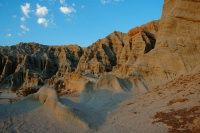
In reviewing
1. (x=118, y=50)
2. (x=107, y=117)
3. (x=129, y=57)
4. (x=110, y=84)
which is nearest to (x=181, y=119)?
(x=107, y=117)

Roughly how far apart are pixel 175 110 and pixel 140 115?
199 cm

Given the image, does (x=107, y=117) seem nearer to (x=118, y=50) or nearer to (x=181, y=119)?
(x=181, y=119)

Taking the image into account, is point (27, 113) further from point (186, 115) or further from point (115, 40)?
point (115, 40)

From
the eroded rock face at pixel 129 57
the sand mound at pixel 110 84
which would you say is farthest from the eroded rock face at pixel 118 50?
the sand mound at pixel 110 84

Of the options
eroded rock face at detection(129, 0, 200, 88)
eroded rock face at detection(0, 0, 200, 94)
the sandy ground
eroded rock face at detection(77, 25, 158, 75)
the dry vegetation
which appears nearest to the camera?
the dry vegetation

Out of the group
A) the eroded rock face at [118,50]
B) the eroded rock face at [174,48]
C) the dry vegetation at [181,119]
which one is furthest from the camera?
the eroded rock face at [118,50]

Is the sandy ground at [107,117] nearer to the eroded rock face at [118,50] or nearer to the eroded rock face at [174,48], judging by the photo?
the eroded rock face at [174,48]

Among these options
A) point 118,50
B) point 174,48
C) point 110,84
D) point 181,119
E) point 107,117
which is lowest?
point 107,117

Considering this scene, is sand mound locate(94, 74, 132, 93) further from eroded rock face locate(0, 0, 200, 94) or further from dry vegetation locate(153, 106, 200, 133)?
dry vegetation locate(153, 106, 200, 133)

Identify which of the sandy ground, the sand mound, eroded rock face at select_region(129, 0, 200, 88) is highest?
eroded rock face at select_region(129, 0, 200, 88)

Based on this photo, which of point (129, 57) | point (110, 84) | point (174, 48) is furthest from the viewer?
point (129, 57)

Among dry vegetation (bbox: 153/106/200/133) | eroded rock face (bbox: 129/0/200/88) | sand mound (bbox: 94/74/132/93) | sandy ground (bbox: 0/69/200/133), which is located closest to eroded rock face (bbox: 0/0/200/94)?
eroded rock face (bbox: 129/0/200/88)

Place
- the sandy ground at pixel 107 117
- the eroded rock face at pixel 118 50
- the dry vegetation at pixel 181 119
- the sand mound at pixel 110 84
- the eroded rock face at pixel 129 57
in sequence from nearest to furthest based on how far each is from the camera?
the dry vegetation at pixel 181 119, the sandy ground at pixel 107 117, the sand mound at pixel 110 84, the eroded rock face at pixel 129 57, the eroded rock face at pixel 118 50

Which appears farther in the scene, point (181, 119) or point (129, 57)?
point (129, 57)
